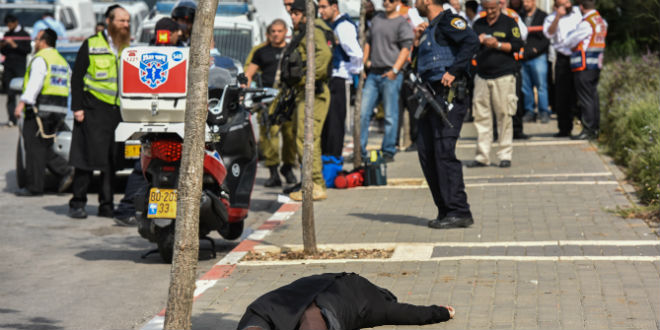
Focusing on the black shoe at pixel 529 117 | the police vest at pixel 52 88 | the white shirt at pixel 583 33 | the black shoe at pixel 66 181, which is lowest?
the black shoe at pixel 66 181

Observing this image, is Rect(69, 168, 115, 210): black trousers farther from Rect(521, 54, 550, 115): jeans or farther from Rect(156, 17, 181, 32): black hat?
Rect(521, 54, 550, 115): jeans

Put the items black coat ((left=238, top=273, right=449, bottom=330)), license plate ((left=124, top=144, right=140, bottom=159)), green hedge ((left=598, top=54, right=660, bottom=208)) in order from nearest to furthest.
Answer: black coat ((left=238, top=273, right=449, bottom=330)) < license plate ((left=124, top=144, right=140, bottom=159)) < green hedge ((left=598, top=54, right=660, bottom=208))

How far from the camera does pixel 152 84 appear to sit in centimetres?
844

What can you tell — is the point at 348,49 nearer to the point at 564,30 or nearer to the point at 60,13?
the point at 564,30

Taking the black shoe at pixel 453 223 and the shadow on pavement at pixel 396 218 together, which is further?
the shadow on pavement at pixel 396 218

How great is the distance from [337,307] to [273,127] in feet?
24.2

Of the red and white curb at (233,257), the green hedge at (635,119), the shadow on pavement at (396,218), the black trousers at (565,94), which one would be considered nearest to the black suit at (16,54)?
the green hedge at (635,119)

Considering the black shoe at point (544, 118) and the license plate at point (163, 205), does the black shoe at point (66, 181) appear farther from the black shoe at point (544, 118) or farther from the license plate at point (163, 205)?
the black shoe at point (544, 118)

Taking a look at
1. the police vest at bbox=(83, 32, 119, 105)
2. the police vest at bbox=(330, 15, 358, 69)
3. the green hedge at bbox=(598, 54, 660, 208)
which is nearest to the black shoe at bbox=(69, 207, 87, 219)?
the police vest at bbox=(83, 32, 119, 105)

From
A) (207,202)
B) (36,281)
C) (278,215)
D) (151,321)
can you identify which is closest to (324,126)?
(278,215)

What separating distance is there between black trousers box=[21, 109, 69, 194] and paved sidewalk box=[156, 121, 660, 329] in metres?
3.43

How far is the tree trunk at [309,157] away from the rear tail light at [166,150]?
3.21 ft

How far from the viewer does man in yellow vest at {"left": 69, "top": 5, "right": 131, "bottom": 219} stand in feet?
35.5

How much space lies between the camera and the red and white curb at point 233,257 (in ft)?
22.2
